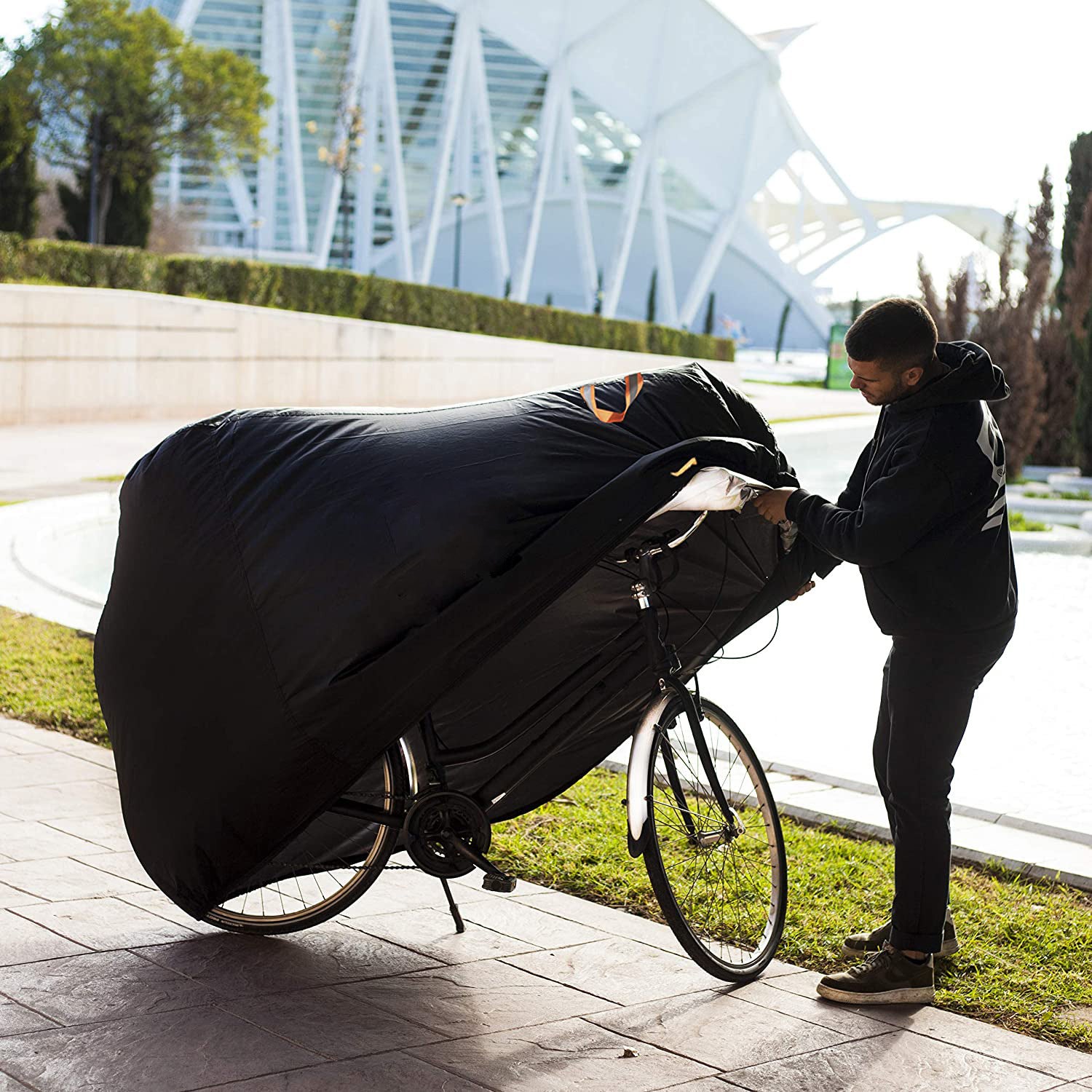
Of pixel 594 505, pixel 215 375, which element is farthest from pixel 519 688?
pixel 215 375

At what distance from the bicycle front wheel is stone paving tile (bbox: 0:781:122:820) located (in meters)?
2.26

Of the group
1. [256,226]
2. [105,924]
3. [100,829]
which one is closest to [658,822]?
[105,924]

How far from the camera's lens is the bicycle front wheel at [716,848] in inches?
155

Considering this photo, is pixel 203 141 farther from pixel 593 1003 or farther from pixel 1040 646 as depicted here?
pixel 593 1003

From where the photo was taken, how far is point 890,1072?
137 inches

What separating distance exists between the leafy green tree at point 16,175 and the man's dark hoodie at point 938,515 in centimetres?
2457

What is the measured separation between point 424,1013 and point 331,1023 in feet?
0.78

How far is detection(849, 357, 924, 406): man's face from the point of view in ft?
12.7

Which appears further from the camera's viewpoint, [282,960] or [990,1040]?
[282,960]

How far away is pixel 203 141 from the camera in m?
35.3

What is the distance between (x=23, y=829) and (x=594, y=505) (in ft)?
8.50

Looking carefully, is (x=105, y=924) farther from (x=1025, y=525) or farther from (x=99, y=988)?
(x=1025, y=525)

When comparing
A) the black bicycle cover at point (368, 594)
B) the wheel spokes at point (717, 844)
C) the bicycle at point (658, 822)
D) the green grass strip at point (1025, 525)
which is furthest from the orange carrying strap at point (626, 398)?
the green grass strip at point (1025, 525)

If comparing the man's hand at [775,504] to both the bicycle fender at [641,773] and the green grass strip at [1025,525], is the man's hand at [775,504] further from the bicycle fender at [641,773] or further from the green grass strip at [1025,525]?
the green grass strip at [1025,525]
